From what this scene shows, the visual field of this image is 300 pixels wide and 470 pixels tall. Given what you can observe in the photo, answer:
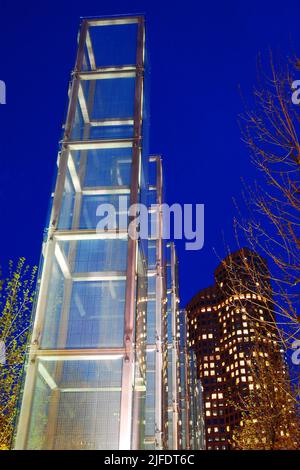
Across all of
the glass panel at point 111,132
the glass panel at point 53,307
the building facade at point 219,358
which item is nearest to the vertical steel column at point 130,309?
the glass panel at point 111,132

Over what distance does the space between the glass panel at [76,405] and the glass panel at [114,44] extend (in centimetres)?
564

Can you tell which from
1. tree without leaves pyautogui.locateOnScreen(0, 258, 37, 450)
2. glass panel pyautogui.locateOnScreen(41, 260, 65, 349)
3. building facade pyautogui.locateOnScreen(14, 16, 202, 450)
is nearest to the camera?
building facade pyautogui.locateOnScreen(14, 16, 202, 450)

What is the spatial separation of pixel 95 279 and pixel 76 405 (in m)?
1.63

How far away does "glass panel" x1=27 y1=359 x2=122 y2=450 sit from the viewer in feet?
18.0

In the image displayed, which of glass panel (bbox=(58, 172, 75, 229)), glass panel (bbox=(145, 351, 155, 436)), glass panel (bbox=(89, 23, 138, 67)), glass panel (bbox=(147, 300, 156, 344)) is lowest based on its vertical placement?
glass panel (bbox=(58, 172, 75, 229))

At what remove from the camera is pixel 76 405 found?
574 centimetres

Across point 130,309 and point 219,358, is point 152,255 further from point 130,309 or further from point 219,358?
point 219,358

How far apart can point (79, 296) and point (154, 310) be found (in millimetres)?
10095

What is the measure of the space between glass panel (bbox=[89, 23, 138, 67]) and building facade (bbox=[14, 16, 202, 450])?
3 cm

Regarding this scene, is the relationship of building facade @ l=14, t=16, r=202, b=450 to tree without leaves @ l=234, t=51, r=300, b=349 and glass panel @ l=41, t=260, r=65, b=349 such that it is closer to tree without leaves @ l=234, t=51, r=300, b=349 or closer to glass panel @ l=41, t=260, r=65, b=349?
glass panel @ l=41, t=260, r=65, b=349

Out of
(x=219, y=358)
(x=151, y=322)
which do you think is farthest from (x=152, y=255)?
(x=219, y=358)

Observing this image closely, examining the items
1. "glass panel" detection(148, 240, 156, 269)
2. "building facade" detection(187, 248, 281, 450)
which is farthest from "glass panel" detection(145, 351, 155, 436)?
"building facade" detection(187, 248, 281, 450)

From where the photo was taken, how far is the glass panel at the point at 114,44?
9.12 meters

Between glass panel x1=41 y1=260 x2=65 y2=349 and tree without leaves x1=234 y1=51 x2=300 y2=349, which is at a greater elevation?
tree without leaves x1=234 y1=51 x2=300 y2=349
